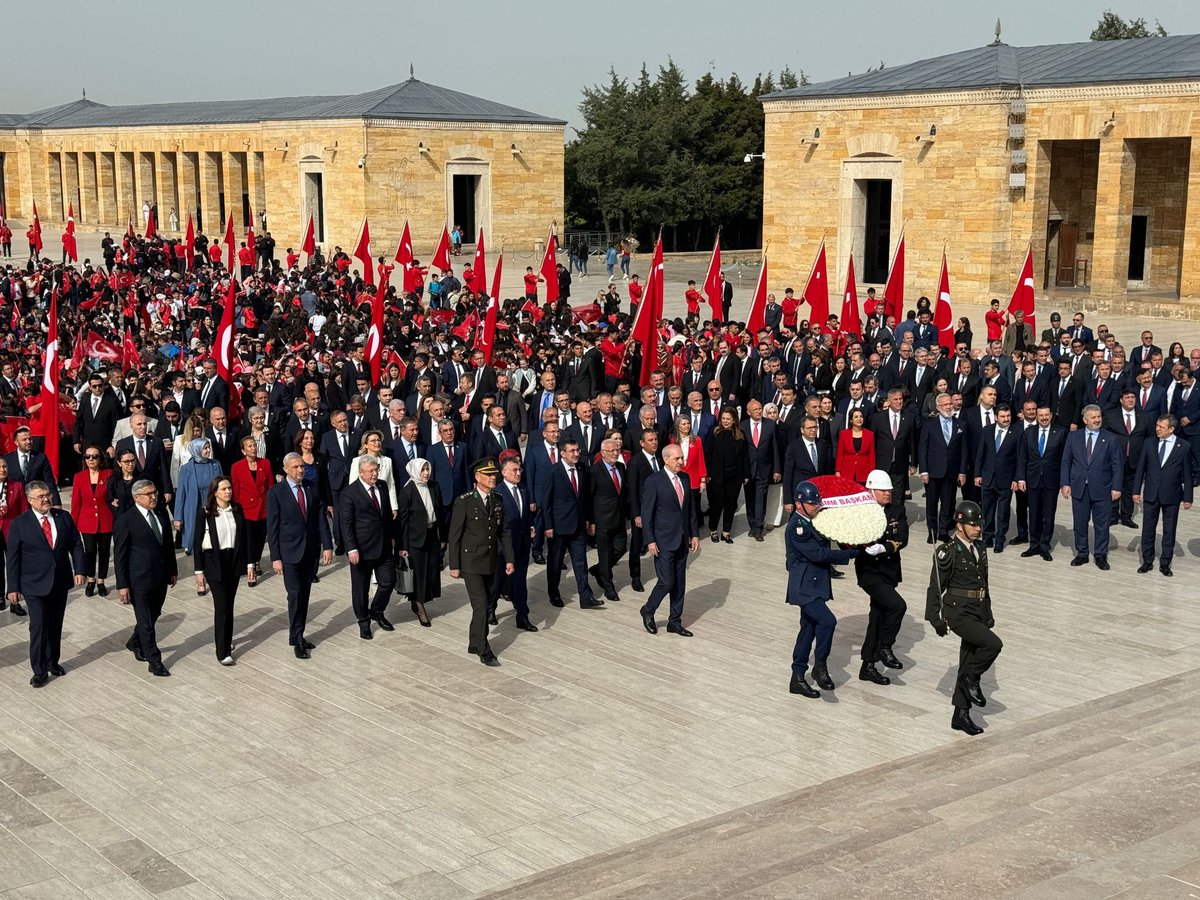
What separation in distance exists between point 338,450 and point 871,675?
18.5 feet

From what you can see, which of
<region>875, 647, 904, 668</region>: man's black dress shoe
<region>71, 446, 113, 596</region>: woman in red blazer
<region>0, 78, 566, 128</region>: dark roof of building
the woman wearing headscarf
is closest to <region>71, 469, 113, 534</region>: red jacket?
<region>71, 446, 113, 596</region>: woman in red blazer

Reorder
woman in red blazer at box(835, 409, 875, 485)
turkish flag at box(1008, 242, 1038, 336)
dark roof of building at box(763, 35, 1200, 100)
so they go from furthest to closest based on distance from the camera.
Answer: dark roof of building at box(763, 35, 1200, 100)
turkish flag at box(1008, 242, 1038, 336)
woman in red blazer at box(835, 409, 875, 485)

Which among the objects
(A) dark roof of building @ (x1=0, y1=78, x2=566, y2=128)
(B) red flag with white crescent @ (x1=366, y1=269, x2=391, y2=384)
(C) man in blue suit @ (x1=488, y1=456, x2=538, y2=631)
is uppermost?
(A) dark roof of building @ (x1=0, y1=78, x2=566, y2=128)

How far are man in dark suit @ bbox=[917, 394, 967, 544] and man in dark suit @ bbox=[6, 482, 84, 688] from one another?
26.0 ft

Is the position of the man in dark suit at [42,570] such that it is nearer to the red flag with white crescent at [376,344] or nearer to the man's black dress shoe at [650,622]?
the man's black dress shoe at [650,622]

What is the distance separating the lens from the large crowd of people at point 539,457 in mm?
10664

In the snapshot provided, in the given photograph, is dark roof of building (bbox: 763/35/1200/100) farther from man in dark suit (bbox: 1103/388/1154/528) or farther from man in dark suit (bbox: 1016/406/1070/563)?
man in dark suit (bbox: 1016/406/1070/563)

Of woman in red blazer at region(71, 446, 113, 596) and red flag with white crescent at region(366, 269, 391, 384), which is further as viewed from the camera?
red flag with white crescent at region(366, 269, 391, 384)

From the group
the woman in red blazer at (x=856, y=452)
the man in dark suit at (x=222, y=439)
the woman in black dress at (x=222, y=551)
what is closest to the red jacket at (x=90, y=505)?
the man in dark suit at (x=222, y=439)

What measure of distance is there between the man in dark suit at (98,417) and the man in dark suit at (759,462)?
21.9 ft

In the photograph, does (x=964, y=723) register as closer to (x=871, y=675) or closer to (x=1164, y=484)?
(x=871, y=675)

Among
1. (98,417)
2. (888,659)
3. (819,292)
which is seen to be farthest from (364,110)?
(888,659)

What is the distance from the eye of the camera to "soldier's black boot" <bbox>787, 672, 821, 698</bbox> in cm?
971

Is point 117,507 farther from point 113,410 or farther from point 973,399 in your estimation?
point 973,399
